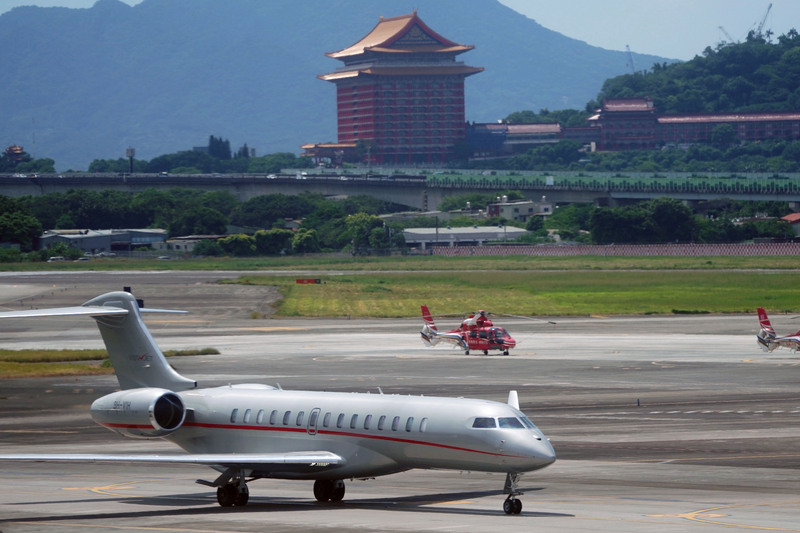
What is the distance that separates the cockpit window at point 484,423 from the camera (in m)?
31.1

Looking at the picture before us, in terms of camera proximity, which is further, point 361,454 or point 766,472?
point 766,472

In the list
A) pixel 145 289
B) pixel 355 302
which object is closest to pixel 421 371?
pixel 355 302

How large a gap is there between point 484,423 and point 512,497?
2.00m

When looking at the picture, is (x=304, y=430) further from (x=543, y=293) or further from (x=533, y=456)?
(x=543, y=293)

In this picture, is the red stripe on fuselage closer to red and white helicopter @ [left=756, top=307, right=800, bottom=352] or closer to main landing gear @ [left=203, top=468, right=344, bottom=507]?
main landing gear @ [left=203, top=468, right=344, bottom=507]

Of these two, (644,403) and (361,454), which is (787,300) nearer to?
(644,403)

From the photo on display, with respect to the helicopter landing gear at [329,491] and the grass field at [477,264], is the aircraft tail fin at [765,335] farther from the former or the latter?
the grass field at [477,264]

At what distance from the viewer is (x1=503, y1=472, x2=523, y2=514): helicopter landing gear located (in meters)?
30.7

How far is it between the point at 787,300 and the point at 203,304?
5550 cm

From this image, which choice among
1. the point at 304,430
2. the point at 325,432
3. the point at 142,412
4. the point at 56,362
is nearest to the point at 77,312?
the point at 142,412

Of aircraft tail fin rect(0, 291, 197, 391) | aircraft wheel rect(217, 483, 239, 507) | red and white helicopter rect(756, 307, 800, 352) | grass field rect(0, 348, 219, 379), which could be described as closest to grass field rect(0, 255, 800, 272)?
red and white helicopter rect(756, 307, 800, 352)

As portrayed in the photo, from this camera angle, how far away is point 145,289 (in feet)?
442

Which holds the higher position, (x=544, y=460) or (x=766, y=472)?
(x=544, y=460)

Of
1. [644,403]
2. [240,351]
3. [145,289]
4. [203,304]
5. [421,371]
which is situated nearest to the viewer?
[644,403]
